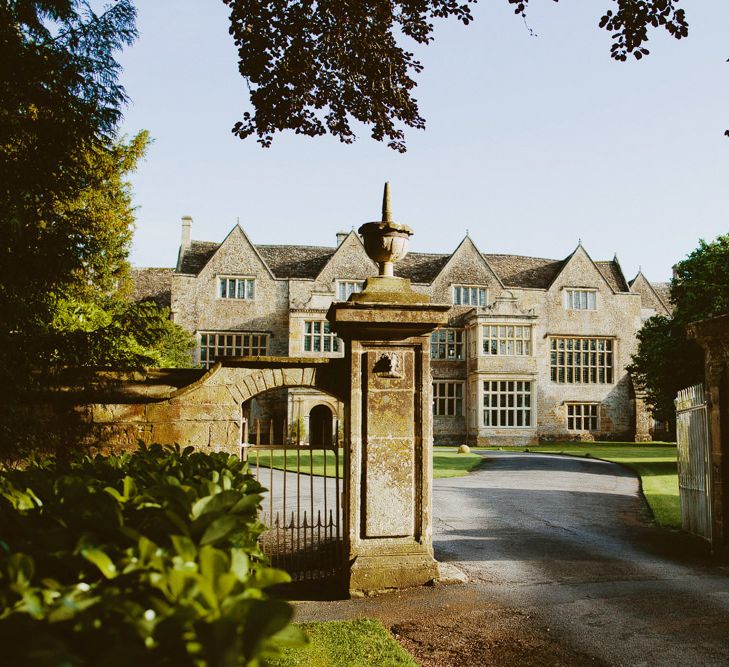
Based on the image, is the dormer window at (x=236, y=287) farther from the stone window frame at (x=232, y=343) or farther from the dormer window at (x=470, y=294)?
the dormer window at (x=470, y=294)

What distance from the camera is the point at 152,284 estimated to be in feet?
131

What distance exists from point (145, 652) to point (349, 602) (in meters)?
5.04

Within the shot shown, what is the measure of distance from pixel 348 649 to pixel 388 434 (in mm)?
2158

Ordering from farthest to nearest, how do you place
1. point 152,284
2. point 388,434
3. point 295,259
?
1. point 152,284
2. point 295,259
3. point 388,434

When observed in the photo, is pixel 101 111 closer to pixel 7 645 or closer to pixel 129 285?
pixel 7 645

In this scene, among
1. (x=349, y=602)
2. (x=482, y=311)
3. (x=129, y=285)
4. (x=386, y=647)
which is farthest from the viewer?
(x=482, y=311)

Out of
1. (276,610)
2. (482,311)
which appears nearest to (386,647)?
(276,610)

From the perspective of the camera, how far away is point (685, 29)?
19.9 feet

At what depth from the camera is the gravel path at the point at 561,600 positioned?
15.7 ft

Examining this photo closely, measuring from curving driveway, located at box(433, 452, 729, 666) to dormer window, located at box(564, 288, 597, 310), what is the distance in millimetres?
24748

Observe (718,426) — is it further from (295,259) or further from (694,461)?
(295,259)

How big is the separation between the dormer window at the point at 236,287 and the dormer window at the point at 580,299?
17294 millimetres

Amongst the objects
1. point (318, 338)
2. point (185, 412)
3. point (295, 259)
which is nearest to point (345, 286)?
point (318, 338)

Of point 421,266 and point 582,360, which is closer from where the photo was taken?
point 582,360
